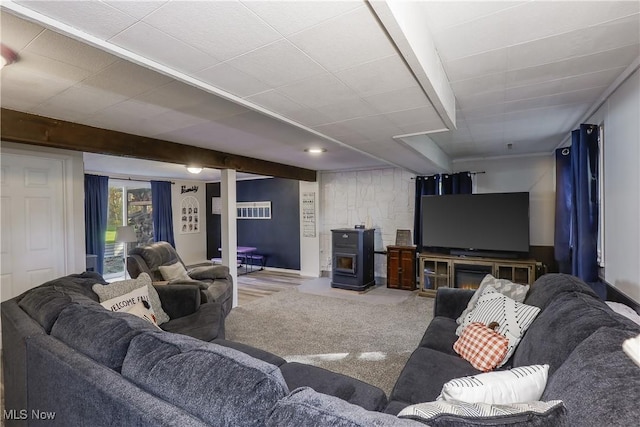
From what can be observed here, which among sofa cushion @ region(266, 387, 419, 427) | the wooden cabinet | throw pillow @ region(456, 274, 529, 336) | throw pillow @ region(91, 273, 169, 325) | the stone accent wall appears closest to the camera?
sofa cushion @ region(266, 387, 419, 427)

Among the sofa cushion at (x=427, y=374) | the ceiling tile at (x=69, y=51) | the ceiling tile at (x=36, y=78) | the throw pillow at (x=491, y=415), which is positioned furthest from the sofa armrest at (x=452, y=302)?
the ceiling tile at (x=36, y=78)

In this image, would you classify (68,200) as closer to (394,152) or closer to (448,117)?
(394,152)

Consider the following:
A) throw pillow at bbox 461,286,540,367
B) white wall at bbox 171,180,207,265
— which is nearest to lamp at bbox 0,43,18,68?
throw pillow at bbox 461,286,540,367

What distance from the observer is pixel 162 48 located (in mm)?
1309

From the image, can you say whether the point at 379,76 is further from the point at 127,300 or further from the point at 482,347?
the point at 127,300

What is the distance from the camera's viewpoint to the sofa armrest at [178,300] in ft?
9.22

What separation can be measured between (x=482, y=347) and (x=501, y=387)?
2.82ft

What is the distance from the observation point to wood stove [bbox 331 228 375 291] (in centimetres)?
557

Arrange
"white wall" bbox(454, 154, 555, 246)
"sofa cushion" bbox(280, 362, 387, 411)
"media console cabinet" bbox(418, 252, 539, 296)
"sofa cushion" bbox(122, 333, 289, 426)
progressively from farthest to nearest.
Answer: "white wall" bbox(454, 154, 555, 246) → "media console cabinet" bbox(418, 252, 539, 296) → "sofa cushion" bbox(280, 362, 387, 411) → "sofa cushion" bbox(122, 333, 289, 426)

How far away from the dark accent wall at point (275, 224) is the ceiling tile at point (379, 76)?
5.26m

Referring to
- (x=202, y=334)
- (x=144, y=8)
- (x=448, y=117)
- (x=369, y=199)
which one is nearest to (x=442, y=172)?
(x=369, y=199)

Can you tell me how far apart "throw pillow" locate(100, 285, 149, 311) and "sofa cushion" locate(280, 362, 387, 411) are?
133 centimetres

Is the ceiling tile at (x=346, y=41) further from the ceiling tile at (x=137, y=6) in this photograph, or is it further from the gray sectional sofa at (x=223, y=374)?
the gray sectional sofa at (x=223, y=374)

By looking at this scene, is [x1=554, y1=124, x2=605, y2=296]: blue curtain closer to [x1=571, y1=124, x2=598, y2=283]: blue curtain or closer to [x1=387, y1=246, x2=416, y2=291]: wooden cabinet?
[x1=571, y1=124, x2=598, y2=283]: blue curtain
